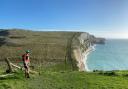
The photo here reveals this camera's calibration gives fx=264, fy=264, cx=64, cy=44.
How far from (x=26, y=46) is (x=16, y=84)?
9767 cm

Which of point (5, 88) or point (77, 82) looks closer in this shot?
point (5, 88)

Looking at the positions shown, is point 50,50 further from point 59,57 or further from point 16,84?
point 16,84

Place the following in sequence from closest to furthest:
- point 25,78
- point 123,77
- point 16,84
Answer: point 16,84, point 25,78, point 123,77

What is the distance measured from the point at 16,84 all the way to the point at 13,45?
10159cm

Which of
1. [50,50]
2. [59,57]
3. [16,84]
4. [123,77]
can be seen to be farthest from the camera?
[50,50]

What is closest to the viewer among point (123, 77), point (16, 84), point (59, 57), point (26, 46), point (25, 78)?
point (16, 84)

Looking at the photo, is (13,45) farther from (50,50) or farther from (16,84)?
(16,84)

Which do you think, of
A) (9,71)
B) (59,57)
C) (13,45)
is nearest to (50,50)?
(59,57)

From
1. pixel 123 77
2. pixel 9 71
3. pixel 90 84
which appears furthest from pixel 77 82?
pixel 9 71

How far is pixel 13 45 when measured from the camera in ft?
388

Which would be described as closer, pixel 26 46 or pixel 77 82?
pixel 77 82

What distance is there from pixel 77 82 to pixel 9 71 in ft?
21.1

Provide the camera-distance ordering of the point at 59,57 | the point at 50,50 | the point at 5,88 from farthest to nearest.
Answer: the point at 50,50 → the point at 59,57 → the point at 5,88

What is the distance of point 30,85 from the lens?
717 inches
